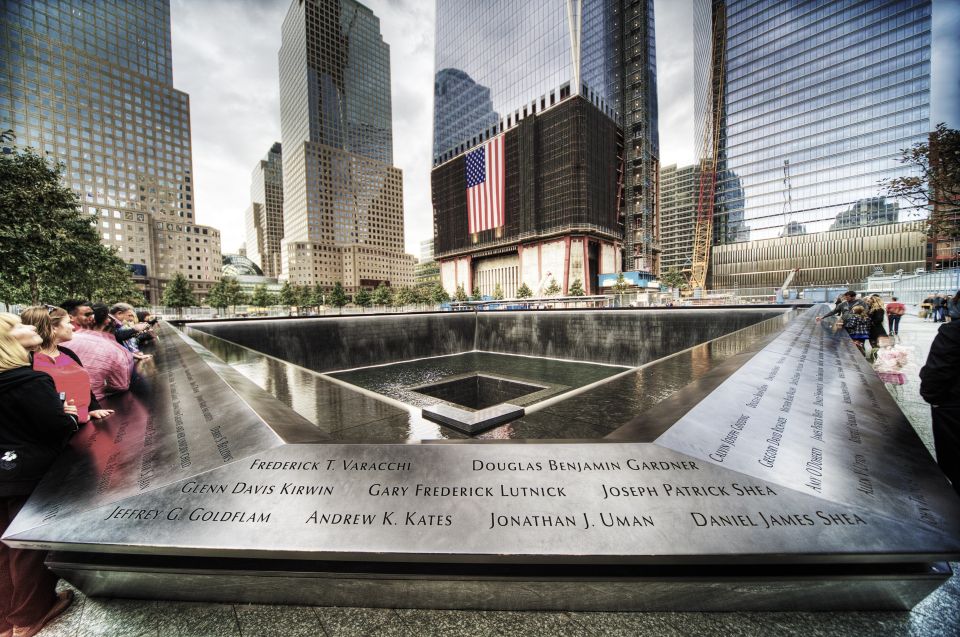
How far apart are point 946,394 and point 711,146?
297 ft

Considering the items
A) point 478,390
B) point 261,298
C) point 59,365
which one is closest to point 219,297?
point 261,298

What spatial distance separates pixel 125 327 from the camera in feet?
19.0

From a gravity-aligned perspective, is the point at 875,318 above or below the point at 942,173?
below

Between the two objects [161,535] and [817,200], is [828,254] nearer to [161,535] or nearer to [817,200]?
[817,200]

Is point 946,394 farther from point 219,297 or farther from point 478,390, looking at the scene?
point 219,297

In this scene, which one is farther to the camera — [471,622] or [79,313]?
[79,313]

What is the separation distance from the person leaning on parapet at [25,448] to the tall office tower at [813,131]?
8451 cm

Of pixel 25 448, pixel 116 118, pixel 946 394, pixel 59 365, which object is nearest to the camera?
pixel 25 448

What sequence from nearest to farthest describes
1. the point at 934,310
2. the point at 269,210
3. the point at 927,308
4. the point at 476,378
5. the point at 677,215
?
the point at 476,378 < the point at 934,310 < the point at 927,308 < the point at 677,215 < the point at 269,210

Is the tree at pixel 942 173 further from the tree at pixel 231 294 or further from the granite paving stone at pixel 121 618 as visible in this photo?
the tree at pixel 231 294

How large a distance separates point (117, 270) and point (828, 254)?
97240 millimetres

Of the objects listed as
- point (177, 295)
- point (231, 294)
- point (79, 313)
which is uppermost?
point (231, 294)

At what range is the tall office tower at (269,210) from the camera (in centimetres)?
16538

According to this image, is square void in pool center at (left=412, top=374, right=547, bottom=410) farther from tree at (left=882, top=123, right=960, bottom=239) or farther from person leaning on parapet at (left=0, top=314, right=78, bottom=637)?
tree at (left=882, top=123, right=960, bottom=239)
